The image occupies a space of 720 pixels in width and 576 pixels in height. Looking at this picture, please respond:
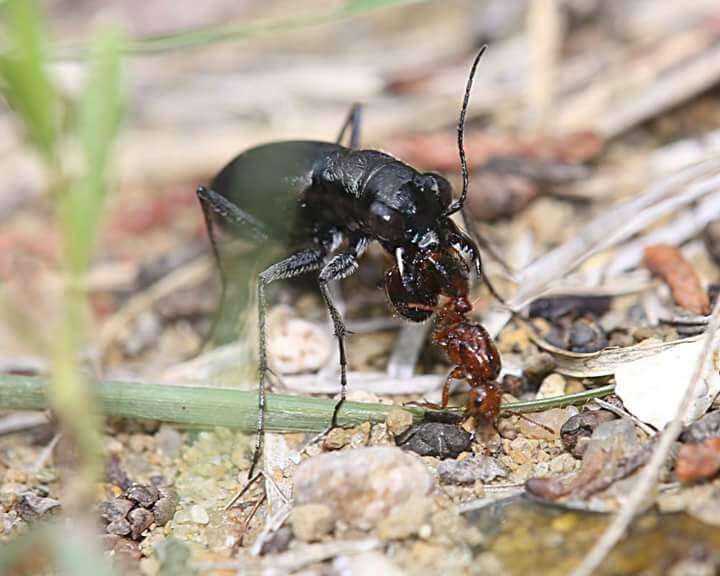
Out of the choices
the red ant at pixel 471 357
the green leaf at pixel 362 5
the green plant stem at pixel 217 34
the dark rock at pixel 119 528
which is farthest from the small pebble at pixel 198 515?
the green leaf at pixel 362 5

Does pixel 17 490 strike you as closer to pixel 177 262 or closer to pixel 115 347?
pixel 115 347

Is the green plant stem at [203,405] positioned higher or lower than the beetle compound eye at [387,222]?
lower

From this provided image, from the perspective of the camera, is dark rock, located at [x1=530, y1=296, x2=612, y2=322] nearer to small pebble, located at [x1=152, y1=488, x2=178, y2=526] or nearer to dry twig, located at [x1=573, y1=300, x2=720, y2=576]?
dry twig, located at [x1=573, y1=300, x2=720, y2=576]

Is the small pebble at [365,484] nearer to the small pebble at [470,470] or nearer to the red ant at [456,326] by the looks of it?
the small pebble at [470,470]

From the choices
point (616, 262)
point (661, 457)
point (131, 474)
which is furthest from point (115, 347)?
point (661, 457)

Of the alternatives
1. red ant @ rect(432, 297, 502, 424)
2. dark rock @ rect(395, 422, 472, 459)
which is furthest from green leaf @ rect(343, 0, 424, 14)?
dark rock @ rect(395, 422, 472, 459)

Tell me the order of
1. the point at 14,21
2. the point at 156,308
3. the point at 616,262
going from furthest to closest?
the point at 156,308, the point at 616,262, the point at 14,21
